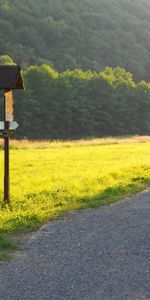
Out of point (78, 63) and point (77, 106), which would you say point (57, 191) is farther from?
point (78, 63)

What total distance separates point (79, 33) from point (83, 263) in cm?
13383

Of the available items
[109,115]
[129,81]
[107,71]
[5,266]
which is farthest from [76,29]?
[5,266]

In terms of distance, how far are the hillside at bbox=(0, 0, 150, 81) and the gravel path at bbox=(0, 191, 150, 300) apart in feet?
351

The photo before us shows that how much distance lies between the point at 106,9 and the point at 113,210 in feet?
478

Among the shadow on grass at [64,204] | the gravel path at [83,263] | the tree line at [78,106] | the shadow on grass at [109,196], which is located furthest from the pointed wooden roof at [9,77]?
the tree line at [78,106]

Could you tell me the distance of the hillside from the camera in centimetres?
12288

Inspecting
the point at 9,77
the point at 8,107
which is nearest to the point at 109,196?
the point at 8,107

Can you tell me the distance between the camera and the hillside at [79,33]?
123 metres

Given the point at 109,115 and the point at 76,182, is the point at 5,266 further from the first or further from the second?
the point at 109,115

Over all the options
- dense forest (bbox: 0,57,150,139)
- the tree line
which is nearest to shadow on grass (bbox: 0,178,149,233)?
dense forest (bbox: 0,57,150,139)

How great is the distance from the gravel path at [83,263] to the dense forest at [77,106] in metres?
71.5

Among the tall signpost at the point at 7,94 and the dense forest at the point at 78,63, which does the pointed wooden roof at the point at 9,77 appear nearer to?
the tall signpost at the point at 7,94

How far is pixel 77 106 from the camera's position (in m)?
92.9

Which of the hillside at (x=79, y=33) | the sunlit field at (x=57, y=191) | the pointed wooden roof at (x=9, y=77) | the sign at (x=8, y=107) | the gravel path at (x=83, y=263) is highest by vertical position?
the hillside at (x=79, y=33)
